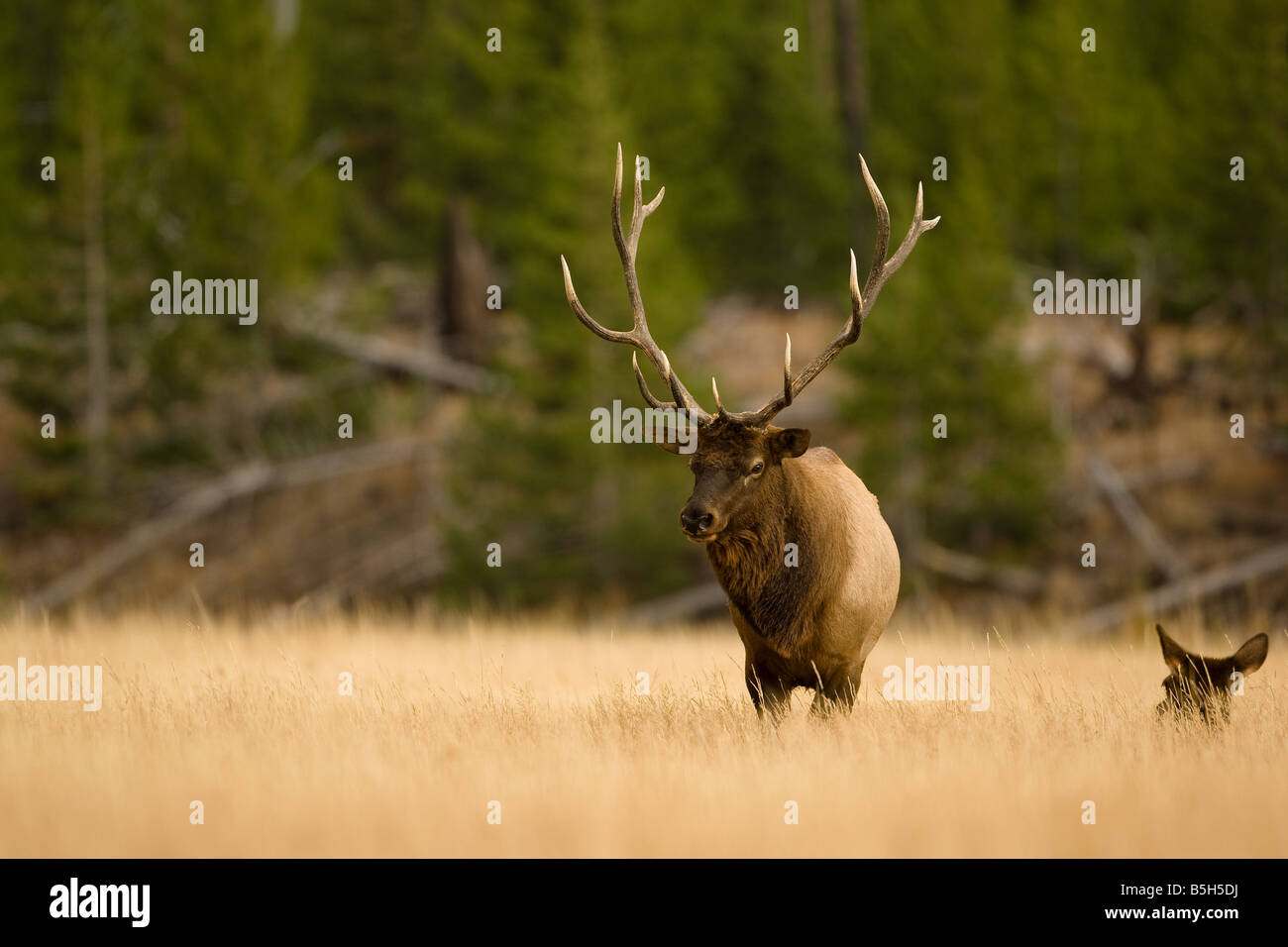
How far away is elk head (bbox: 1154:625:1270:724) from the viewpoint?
23.2 ft

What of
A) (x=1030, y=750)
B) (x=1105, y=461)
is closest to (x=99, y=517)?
(x=1105, y=461)

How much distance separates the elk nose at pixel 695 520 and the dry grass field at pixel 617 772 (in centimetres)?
97

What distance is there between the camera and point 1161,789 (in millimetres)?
5699

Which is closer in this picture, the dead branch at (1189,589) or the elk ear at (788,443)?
the elk ear at (788,443)

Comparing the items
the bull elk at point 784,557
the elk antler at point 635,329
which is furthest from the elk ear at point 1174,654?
the elk antler at point 635,329

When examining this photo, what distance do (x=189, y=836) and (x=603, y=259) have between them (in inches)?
579

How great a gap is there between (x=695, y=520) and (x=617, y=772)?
1.26m

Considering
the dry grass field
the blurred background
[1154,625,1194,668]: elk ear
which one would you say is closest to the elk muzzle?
the dry grass field

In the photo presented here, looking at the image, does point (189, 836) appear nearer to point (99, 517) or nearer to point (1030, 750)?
point (1030, 750)

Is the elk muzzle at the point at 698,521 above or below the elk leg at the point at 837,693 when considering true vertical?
above

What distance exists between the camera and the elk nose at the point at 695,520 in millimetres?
6582

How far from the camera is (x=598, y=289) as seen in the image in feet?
62.6

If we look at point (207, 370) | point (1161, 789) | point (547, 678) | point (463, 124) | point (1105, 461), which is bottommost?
point (1161, 789)

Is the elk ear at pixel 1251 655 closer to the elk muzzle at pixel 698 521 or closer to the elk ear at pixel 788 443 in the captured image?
the elk ear at pixel 788 443
